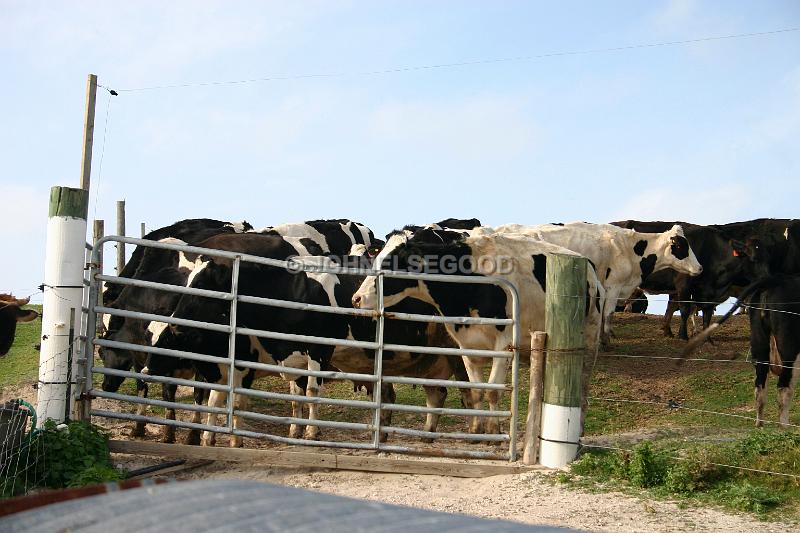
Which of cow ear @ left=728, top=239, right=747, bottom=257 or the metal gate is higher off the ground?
cow ear @ left=728, top=239, right=747, bottom=257

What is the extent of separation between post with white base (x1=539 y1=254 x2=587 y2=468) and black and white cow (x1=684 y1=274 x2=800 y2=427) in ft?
11.0

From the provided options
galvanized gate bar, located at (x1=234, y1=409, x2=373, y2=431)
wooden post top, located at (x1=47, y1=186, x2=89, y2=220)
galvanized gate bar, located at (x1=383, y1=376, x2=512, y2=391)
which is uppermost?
wooden post top, located at (x1=47, y1=186, x2=89, y2=220)

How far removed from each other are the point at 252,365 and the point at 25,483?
7.00ft

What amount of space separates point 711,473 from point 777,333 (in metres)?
4.20

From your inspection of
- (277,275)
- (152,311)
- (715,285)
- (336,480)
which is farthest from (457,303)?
(715,285)

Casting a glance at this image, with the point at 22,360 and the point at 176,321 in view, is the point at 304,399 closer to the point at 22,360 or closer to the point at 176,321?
the point at 176,321

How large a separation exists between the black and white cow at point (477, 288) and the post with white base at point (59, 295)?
283 cm

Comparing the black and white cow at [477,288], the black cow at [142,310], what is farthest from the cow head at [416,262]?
the black cow at [142,310]

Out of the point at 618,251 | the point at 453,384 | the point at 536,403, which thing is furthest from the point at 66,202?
the point at 618,251

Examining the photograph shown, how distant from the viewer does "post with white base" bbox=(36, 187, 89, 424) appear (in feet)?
27.2

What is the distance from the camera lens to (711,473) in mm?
7438

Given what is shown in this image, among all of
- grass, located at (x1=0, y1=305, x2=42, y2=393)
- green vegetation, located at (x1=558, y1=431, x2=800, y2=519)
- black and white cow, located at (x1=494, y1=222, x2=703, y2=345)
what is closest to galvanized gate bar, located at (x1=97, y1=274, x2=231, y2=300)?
green vegetation, located at (x1=558, y1=431, x2=800, y2=519)

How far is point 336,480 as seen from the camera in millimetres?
8133

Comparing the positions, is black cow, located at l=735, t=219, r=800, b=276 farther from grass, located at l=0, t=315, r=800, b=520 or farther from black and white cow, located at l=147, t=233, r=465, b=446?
black and white cow, located at l=147, t=233, r=465, b=446
